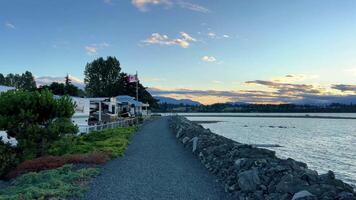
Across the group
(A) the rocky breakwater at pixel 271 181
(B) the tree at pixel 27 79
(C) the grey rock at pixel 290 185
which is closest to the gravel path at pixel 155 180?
(A) the rocky breakwater at pixel 271 181

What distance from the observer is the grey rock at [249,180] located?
10641 millimetres

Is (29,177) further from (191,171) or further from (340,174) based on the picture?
(340,174)

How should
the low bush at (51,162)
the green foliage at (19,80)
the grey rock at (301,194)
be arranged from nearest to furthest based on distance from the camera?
the grey rock at (301,194) < the low bush at (51,162) < the green foliage at (19,80)

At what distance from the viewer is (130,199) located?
1046cm

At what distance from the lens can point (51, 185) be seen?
11789 millimetres

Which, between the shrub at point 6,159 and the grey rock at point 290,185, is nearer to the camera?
the grey rock at point 290,185

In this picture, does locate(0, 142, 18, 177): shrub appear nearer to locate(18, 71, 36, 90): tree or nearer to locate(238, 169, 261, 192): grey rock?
locate(238, 169, 261, 192): grey rock

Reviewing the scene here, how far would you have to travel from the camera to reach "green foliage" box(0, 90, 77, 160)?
66.4 ft

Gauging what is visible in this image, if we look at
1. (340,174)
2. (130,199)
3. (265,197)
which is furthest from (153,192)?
(340,174)

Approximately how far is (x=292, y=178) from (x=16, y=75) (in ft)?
405

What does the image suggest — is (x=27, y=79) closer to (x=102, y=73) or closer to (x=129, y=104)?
(x=102, y=73)

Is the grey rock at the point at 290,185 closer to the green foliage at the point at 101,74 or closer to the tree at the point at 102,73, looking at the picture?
the green foliage at the point at 101,74

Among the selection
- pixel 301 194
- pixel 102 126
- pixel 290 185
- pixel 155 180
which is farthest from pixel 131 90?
pixel 301 194

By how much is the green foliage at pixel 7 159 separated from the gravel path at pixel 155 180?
4588 millimetres
